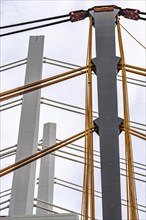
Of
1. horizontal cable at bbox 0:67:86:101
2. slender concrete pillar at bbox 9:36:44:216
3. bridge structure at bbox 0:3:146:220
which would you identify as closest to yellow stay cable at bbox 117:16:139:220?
bridge structure at bbox 0:3:146:220

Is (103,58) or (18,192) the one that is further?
(18,192)

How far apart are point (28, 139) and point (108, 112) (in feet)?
12.6

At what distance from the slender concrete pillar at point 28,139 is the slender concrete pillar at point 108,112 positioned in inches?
136

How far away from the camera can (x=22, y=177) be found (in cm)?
1250

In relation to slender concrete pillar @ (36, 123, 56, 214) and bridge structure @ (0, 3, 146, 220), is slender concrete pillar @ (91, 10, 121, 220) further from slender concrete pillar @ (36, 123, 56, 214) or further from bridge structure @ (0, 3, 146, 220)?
slender concrete pillar @ (36, 123, 56, 214)

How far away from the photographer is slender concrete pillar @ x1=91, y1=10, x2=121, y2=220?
30.7ft

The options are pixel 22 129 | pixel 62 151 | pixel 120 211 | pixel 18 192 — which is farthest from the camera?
pixel 62 151

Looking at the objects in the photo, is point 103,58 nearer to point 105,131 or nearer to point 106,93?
point 106,93

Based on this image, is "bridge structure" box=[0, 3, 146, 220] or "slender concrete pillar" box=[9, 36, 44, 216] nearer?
"bridge structure" box=[0, 3, 146, 220]

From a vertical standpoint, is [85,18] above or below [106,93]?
above

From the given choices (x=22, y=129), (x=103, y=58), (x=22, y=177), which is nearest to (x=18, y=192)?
(x=22, y=177)

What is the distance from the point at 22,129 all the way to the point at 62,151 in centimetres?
396

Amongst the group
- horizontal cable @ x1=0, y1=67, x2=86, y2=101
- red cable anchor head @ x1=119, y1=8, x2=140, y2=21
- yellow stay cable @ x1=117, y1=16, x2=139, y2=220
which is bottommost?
yellow stay cable @ x1=117, y1=16, x2=139, y2=220

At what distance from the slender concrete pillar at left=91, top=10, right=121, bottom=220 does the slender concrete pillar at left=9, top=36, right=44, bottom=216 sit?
11.3ft
